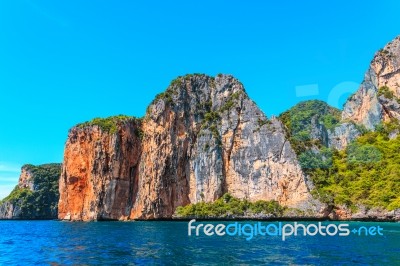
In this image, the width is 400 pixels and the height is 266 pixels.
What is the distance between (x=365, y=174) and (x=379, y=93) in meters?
35.4

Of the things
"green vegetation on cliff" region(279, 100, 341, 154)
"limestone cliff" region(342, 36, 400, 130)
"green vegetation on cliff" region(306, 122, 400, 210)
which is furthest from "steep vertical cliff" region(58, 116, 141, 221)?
"limestone cliff" region(342, 36, 400, 130)

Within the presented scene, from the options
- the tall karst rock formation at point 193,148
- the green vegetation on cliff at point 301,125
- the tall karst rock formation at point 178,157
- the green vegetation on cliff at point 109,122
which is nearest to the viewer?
the tall karst rock formation at point 178,157

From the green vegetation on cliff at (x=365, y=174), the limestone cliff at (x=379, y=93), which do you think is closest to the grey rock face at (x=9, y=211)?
the green vegetation on cliff at (x=365, y=174)

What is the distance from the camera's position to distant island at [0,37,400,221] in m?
94.3

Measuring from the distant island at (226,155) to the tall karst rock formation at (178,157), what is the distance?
30cm

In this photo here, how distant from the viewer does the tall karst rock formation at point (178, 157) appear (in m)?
102

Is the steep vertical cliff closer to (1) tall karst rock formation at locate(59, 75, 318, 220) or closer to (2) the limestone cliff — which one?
(1) tall karst rock formation at locate(59, 75, 318, 220)

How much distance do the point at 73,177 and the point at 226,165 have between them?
46546 millimetres

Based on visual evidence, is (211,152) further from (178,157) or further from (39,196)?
(39,196)

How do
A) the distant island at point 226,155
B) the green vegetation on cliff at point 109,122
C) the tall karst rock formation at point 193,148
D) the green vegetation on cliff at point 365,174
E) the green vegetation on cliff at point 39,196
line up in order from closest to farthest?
the green vegetation on cliff at point 365,174 → the distant island at point 226,155 → the tall karst rock formation at point 193,148 → the green vegetation on cliff at point 109,122 → the green vegetation on cliff at point 39,196

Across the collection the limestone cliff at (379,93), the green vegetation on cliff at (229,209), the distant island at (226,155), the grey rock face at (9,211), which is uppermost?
the limestone cliff at (379,93)

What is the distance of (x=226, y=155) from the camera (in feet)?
359

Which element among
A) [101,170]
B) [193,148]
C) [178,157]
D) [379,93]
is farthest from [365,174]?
[101,170]

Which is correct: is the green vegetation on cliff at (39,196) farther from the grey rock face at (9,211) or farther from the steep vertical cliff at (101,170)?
the steep vertical cliff at (101,170)
